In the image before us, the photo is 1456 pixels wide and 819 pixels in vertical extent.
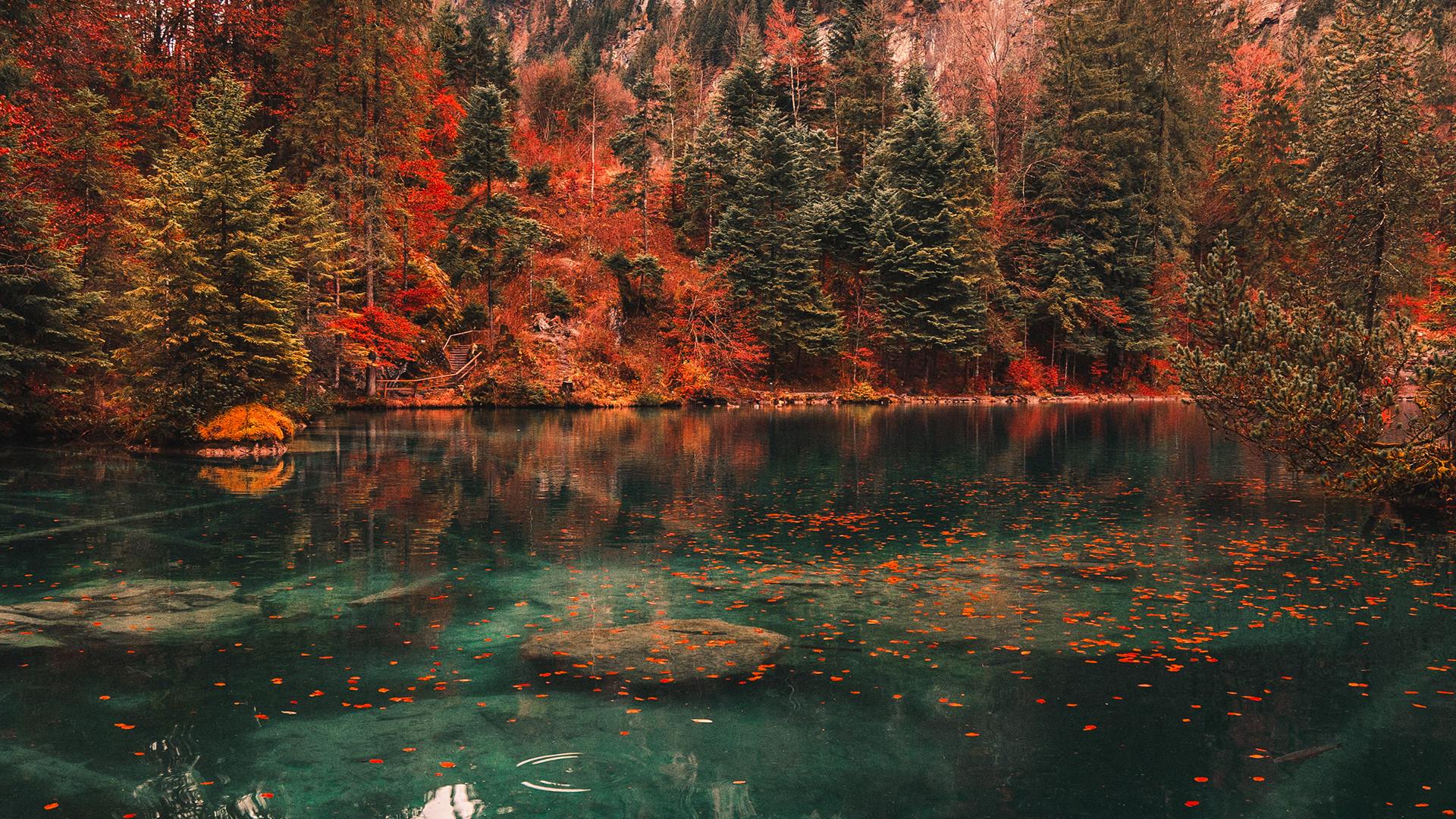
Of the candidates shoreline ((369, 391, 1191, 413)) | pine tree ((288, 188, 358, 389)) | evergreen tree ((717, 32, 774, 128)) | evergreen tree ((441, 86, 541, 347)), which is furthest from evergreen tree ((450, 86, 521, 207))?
evergreen tree ((717, 32, 774, 128))

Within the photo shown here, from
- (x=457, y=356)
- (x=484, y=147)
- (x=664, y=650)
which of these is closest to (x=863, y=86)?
(x=484, y=147)

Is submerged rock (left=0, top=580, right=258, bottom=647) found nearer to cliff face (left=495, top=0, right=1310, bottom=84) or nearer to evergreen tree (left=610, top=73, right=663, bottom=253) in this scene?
evergreen tree (left=610, top=73, right=663, bottom=253)

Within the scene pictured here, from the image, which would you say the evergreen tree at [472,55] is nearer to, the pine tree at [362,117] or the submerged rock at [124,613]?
the pine tree at [362,117]

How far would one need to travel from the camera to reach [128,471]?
21.4m

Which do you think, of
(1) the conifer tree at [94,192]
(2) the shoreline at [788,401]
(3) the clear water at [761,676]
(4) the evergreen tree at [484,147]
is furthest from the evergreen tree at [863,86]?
(3) the clear water at [761,676]

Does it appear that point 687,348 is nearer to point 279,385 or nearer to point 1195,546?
point 279,385

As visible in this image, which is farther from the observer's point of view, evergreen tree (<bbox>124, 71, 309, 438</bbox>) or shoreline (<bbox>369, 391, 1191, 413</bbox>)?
shoreline (<bbox>369, 391, 1191, 413</bbox>)

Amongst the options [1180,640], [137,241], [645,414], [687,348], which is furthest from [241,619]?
[687,348]

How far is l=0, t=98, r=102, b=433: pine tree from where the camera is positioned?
2281 centimetres

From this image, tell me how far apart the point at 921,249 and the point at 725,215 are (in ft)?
37.8

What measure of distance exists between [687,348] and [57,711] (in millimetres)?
42465

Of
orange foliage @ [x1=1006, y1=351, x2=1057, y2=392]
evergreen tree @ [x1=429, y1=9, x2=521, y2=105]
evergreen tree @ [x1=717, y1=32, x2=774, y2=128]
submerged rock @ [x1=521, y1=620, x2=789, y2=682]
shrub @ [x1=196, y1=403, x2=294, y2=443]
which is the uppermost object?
evergreen tree @ [x1=429, y1=9, x2=521, y2=105]

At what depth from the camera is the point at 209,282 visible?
78.4 feet

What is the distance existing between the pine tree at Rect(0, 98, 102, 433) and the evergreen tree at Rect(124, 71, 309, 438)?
6.91 feet
